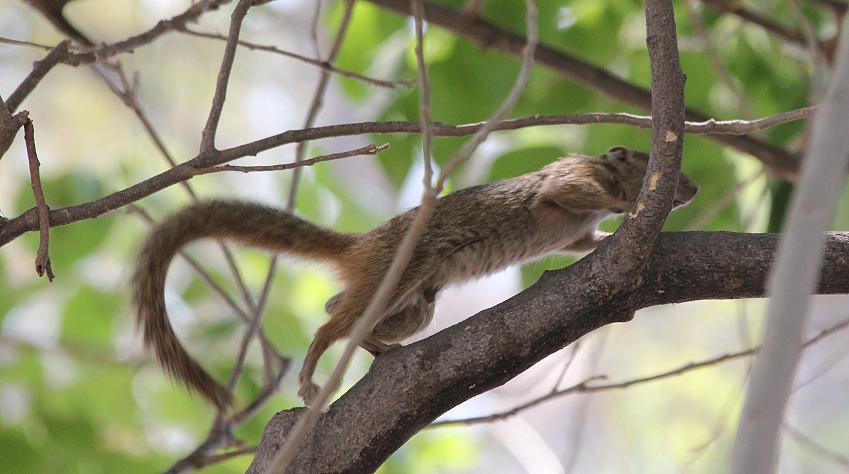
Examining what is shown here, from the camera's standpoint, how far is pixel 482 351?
1.17 m

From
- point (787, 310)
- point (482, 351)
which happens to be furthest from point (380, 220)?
point (787, 310)

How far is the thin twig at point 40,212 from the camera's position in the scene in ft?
3.99

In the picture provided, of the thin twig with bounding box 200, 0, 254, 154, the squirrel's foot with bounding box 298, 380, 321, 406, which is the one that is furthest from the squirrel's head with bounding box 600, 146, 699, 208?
the thin twig with bounding box 200, 0, 254, 154

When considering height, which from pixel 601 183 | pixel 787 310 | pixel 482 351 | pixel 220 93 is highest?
pixel 601 183

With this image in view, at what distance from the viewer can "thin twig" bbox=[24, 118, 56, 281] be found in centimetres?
121

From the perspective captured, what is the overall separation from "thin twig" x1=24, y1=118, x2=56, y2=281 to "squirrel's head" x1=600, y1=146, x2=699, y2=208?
119cm

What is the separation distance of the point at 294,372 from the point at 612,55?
128cm

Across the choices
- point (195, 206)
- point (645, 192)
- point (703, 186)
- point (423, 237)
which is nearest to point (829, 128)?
point (645, 192)

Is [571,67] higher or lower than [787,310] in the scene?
higher

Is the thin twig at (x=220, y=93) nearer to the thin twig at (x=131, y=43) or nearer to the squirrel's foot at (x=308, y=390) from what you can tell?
the thin twig at (x=131, y=43)

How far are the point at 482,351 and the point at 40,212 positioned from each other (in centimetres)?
65

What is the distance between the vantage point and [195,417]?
285 cm

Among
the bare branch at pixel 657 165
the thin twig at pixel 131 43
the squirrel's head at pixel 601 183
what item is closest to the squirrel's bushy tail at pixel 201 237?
the thin twig at pixel 131 43

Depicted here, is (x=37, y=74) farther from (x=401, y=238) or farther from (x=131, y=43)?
(x=401, y=238)
